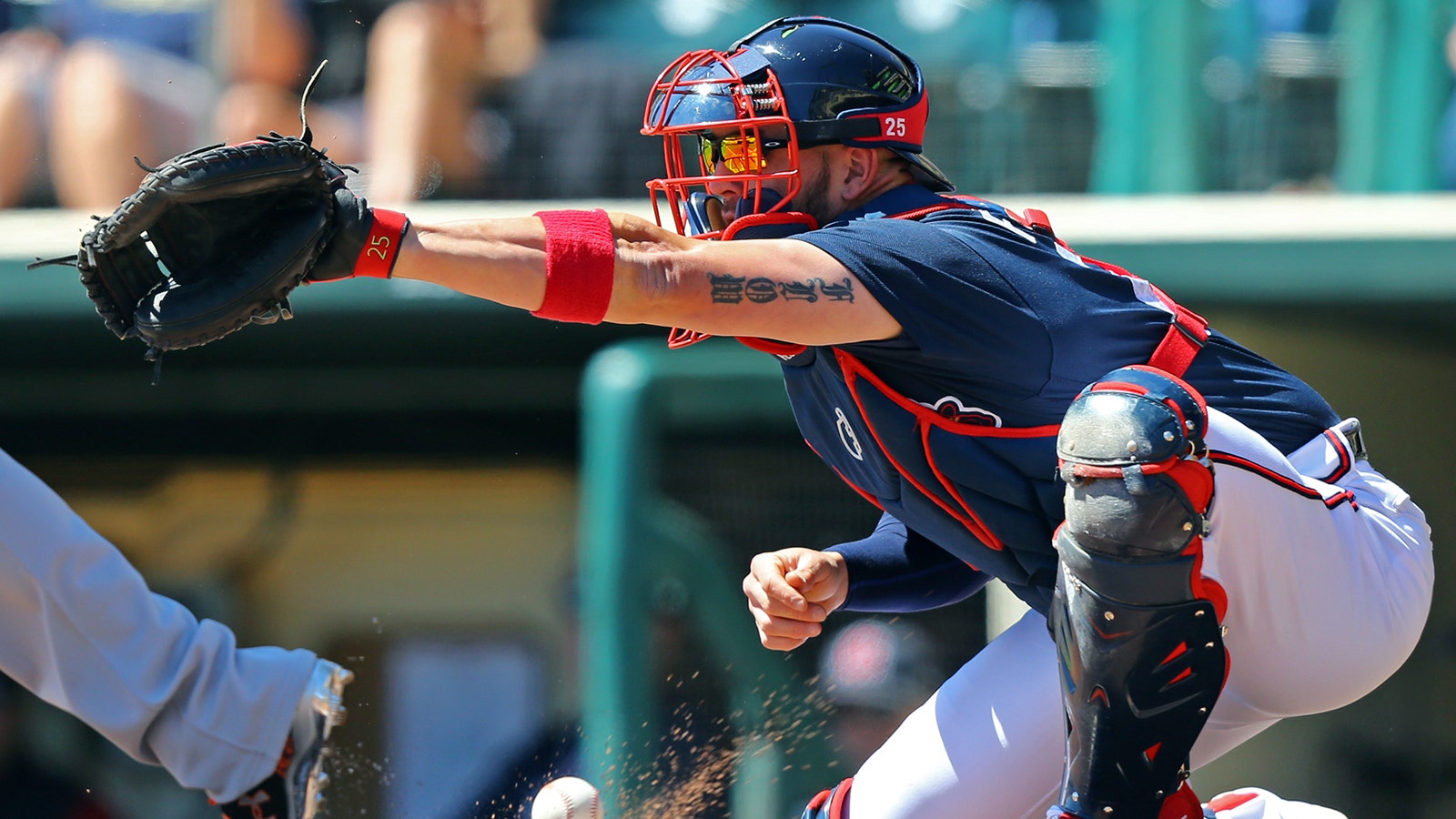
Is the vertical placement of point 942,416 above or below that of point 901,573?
above

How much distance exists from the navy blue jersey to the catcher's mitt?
23.6 inches

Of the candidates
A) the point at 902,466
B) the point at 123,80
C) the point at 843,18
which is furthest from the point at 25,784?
the point at 902,466

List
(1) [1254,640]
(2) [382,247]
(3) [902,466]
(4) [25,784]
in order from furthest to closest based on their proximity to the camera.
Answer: (4) [25,784] → (3) [902,466] → (1) [1254,640] → (2) [382,247]

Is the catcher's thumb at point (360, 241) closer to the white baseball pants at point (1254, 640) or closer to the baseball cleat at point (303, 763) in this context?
the white baseball pants at point (1254, 640)

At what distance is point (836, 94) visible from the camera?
227 cm

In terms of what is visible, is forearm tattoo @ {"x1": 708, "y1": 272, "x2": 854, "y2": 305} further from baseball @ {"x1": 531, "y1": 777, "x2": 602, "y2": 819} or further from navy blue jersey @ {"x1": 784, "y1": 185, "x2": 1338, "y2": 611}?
baseball @ {"x1": 531, "y1": 777, "x2": 602, "y2": 819}

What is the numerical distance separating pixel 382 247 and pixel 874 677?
11.8 ft

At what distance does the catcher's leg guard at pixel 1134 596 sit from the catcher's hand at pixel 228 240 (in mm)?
889

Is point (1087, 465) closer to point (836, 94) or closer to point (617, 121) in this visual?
point (836, 94)

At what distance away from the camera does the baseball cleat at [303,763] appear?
126 inches

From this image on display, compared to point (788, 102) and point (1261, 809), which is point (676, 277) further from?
point (1261, 809)

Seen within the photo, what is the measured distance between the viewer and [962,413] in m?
2.05

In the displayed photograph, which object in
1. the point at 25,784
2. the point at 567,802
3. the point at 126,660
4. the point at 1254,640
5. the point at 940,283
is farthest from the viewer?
the point at 25,784

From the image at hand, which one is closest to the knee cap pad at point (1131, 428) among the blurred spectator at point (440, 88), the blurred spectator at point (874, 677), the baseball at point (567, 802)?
the baseball at point (567, 802)
